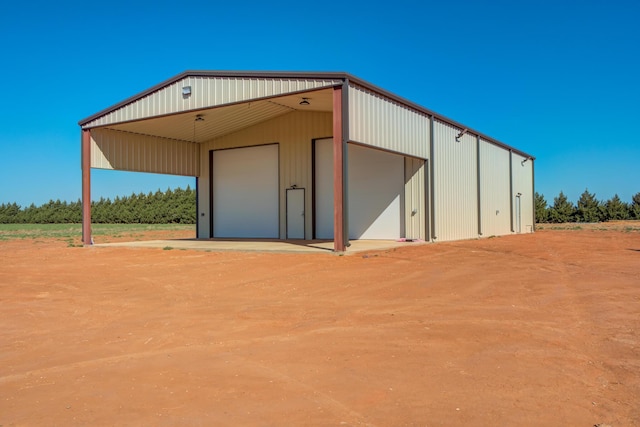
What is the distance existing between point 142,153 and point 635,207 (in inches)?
1652

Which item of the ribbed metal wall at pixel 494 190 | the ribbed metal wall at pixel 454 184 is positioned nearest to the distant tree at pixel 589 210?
the ribbed metal wall at pixel 494 190

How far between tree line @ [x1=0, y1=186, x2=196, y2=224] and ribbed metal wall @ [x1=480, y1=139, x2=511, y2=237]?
29.5 m

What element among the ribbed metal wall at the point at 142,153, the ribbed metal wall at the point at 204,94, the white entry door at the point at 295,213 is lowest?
the white entry door at the point at 295,213

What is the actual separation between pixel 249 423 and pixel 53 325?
4.03 metres

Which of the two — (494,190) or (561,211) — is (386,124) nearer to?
(494,190)

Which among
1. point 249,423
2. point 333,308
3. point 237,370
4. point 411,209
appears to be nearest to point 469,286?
point 333,308

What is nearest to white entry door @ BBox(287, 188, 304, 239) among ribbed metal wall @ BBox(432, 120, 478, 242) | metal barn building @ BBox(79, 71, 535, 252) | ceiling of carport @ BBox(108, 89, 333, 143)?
metal barn building @ BBox(79, 71, 535, 252)

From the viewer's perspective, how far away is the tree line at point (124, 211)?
159 feet

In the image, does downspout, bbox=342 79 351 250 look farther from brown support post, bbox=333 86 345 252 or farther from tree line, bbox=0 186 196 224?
tree line, bbox=0 186 196 224

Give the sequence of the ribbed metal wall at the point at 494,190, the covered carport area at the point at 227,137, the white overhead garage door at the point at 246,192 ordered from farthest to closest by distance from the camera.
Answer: the ribbed metal wall at the point at 494,190 < the white overhead garage door at the point at 246,192 < the covered carport area at the point at 227,137

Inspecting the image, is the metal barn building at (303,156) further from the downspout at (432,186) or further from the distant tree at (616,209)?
the distant tree at (616,209)

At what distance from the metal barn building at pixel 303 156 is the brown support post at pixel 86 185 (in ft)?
0.14

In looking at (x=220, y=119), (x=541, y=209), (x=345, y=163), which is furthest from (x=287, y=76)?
(x=541, y=209)

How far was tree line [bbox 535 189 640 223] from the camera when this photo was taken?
44.7m
